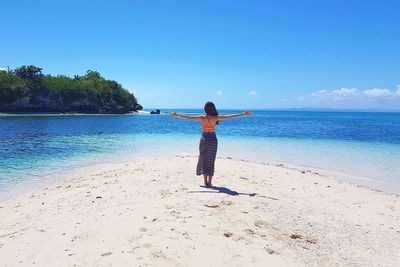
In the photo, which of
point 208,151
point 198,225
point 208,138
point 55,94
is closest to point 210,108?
point 208,138

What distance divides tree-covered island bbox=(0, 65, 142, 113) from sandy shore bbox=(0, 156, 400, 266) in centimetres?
8059

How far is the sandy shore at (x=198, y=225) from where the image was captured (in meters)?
5.01

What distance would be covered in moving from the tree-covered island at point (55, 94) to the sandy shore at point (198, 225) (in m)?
80.6

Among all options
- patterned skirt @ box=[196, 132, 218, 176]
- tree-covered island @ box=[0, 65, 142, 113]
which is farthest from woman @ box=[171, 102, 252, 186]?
tree-covered island @ box=[0, 65, 142, 113]

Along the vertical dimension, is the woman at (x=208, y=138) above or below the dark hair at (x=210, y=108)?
below

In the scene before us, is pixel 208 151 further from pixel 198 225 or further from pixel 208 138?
pixel 198 225

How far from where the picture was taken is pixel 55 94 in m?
88.8

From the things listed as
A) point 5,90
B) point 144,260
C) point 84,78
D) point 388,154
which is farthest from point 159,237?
point 84,78

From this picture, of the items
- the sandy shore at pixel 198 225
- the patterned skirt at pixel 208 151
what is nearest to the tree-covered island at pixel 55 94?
the sandy shore at pixel 198 225

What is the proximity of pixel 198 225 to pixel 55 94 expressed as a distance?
92.0 m

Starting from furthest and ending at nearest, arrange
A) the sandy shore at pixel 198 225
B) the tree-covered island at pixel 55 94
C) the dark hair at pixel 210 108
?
the tree-covered island at pixel 55 94 → the dark hair at pixel 210 108 → the sandy shore at pixel 198 225

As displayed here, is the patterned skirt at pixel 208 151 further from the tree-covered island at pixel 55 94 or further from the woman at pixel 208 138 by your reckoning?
the tree-covered island at pixel 55 94

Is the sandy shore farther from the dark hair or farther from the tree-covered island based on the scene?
the tree-covered island

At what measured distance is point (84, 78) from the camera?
11481 cm
